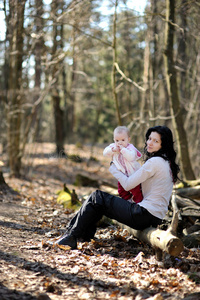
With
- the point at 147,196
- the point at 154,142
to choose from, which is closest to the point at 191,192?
the point at 147,196

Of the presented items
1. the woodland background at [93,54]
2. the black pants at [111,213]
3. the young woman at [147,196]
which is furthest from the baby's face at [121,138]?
the woodland background at [93,54]

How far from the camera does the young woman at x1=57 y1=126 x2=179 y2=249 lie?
4191 millimetres

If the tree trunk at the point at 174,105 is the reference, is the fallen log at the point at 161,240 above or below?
below

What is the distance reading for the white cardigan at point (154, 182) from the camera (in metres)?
4.15

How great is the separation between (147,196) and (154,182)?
0.70 feet

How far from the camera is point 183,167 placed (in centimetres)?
865

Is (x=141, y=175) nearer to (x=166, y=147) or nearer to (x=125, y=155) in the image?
(x=125, y=155)

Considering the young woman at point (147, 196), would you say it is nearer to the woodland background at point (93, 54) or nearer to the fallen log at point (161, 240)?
the fallen log at point (161, 240)

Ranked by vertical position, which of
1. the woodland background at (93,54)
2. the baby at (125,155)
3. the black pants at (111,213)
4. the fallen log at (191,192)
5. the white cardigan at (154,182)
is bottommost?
the fallen log at (191,192)

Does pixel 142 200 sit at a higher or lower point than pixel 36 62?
lower

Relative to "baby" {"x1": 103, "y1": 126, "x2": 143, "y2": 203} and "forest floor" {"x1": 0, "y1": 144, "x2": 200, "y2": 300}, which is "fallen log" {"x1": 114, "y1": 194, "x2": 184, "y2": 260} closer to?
"forest floor" {"x1": 0, "y1": 144, "x2": 200, "y2": 300}

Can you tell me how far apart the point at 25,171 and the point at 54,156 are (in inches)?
178

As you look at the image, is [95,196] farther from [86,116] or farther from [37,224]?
[86,116]

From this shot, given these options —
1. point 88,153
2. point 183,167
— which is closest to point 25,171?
point 183,167
